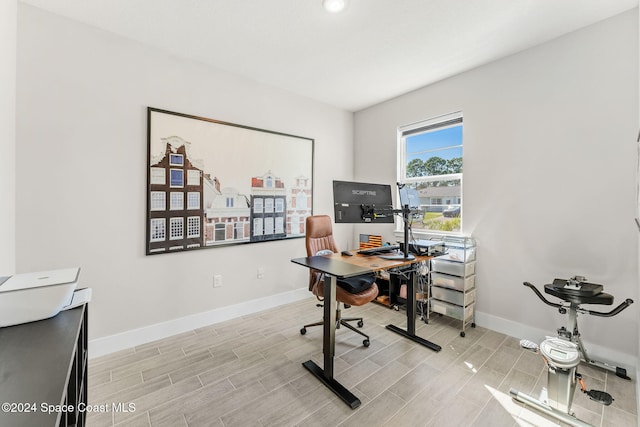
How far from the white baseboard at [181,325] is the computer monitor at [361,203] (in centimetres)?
171

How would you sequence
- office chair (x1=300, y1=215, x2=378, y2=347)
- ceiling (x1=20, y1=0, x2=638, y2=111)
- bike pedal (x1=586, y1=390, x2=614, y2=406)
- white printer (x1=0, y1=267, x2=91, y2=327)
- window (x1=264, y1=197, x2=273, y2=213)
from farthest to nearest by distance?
window (x1=264, y1=197, x2=273, y2=213), office chair (x1=300, y1=215, x2=378, y2=347), ceiling (x1=20, y1=0, x2=638, y2=111), bike pedal (x1=586, y1=390, x2=614, y2=406), white printer (x1=0, y1=267, x2=91, y2=327)

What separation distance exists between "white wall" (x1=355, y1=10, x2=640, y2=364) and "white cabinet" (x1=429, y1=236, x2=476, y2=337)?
5.8 inches

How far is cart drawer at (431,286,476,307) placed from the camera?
2.72 metres

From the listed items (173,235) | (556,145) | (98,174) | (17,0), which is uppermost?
(17,0)

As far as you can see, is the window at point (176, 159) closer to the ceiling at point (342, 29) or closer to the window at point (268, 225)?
the ceiling at point (342, 29)

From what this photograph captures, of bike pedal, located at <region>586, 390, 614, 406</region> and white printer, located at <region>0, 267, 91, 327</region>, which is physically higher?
white printer, located at <region>0, 267, 91, 327</region>

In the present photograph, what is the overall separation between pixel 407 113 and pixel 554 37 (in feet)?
4.98

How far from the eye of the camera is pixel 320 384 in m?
1.95

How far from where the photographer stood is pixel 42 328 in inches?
38.8

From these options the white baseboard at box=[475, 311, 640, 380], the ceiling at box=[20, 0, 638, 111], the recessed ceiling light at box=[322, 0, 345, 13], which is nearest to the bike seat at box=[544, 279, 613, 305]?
the white baseboard at box=[475, 311, 640, 380]

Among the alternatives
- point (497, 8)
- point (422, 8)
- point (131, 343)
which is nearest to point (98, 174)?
point (131, 343)

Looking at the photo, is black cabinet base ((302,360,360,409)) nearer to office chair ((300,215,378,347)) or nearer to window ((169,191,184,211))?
office chair ((300,215,378,347))

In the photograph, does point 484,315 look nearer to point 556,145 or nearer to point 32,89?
point 556,145

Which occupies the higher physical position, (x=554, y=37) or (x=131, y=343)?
(x=554, y=37)
